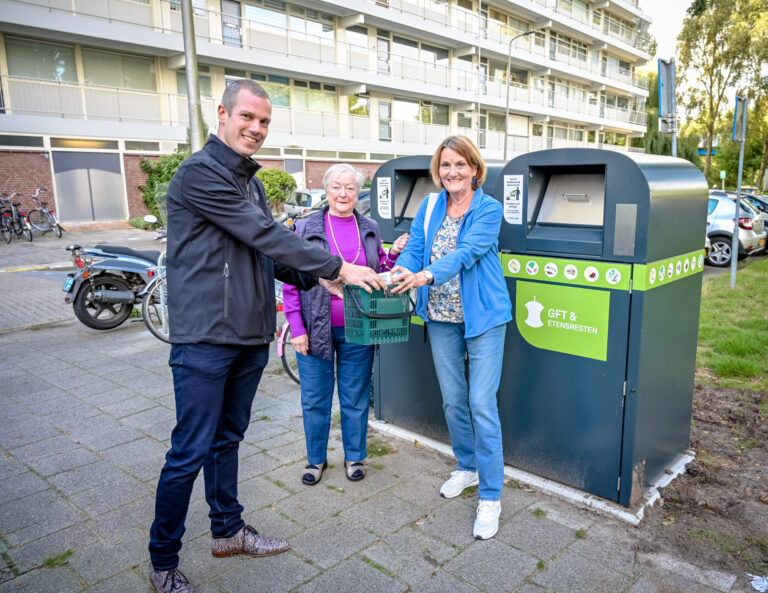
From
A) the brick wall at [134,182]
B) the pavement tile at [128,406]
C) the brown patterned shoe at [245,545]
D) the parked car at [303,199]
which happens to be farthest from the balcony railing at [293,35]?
the brown patterned shoe at [245,545]

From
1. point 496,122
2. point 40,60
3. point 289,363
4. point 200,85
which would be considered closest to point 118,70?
point 40,60

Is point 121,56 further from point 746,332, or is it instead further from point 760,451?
point 760,451

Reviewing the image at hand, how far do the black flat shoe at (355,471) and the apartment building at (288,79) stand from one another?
19.1m

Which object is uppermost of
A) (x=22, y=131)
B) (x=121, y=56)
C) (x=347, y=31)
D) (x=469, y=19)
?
(x=469, y=19)

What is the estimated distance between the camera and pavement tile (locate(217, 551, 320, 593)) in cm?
254

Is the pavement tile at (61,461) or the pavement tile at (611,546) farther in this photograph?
the pavement tile at (61,461)

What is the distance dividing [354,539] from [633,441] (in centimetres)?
152

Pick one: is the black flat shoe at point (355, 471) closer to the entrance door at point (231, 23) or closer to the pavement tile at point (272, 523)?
the pavement tile at point (272, 523)

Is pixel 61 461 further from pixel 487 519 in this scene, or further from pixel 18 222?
pixel 18 222

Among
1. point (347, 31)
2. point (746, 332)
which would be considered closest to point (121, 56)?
point (347, 31)

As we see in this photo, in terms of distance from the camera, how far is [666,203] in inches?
118

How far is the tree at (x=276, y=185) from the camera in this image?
2058 cm

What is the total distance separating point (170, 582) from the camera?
247cm

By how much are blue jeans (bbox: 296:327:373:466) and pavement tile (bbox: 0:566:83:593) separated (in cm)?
136
